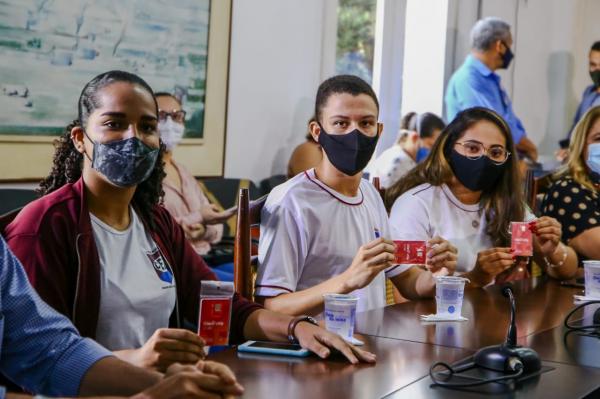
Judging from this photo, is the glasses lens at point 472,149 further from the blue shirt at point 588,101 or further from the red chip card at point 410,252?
the blue shirt at point 588,101

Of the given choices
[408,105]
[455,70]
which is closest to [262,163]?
[408,105]

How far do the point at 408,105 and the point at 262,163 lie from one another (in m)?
1.79

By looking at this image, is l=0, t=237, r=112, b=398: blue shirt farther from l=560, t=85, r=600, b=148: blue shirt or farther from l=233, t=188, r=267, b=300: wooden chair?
l=560, t=85, r=600, b=148: blue shirt

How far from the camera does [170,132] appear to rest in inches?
192

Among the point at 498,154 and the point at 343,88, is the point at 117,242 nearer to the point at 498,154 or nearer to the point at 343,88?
the point at 343,88

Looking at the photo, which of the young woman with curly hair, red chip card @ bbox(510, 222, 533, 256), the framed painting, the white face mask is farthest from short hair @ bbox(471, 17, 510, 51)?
the young woman with curly hair

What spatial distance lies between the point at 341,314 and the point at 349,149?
945mm

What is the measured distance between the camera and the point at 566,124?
29.0 feet

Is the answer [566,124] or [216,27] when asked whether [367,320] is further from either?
[566,124]

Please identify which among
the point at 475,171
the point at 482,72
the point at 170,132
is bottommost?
the point at 475,171

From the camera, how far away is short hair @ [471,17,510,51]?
6977mm

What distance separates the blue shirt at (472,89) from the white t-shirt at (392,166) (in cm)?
75

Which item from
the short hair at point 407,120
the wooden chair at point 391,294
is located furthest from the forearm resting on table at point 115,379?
the short hair at point 407,120

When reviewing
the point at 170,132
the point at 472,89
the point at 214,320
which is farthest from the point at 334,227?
the point at 472,89
